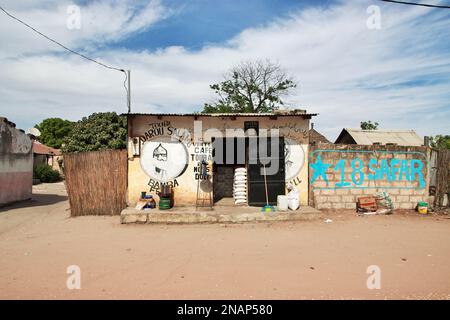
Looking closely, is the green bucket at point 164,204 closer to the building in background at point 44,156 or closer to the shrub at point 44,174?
the shrub at point 44,174

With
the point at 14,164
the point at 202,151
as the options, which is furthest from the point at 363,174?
the point at 14,164

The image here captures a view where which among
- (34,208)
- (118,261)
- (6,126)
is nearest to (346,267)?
(118,261)

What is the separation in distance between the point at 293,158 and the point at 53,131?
145ft

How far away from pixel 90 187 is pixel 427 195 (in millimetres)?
10826

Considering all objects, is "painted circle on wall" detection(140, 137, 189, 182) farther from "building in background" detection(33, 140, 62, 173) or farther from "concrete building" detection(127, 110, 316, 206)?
"building in background" detection(33, 140, 62, 173)

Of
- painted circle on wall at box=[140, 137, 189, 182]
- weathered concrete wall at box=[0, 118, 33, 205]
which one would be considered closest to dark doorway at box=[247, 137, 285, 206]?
painted circle on wall at box=[140, 137, 189, 182]

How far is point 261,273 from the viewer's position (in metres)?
4.60

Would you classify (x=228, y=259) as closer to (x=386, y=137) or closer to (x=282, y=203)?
(x=282, y=203)

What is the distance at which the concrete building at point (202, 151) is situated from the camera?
9406 millimetres

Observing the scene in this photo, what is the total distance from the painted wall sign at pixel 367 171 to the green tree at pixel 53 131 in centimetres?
4289

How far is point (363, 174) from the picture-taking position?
981cm
